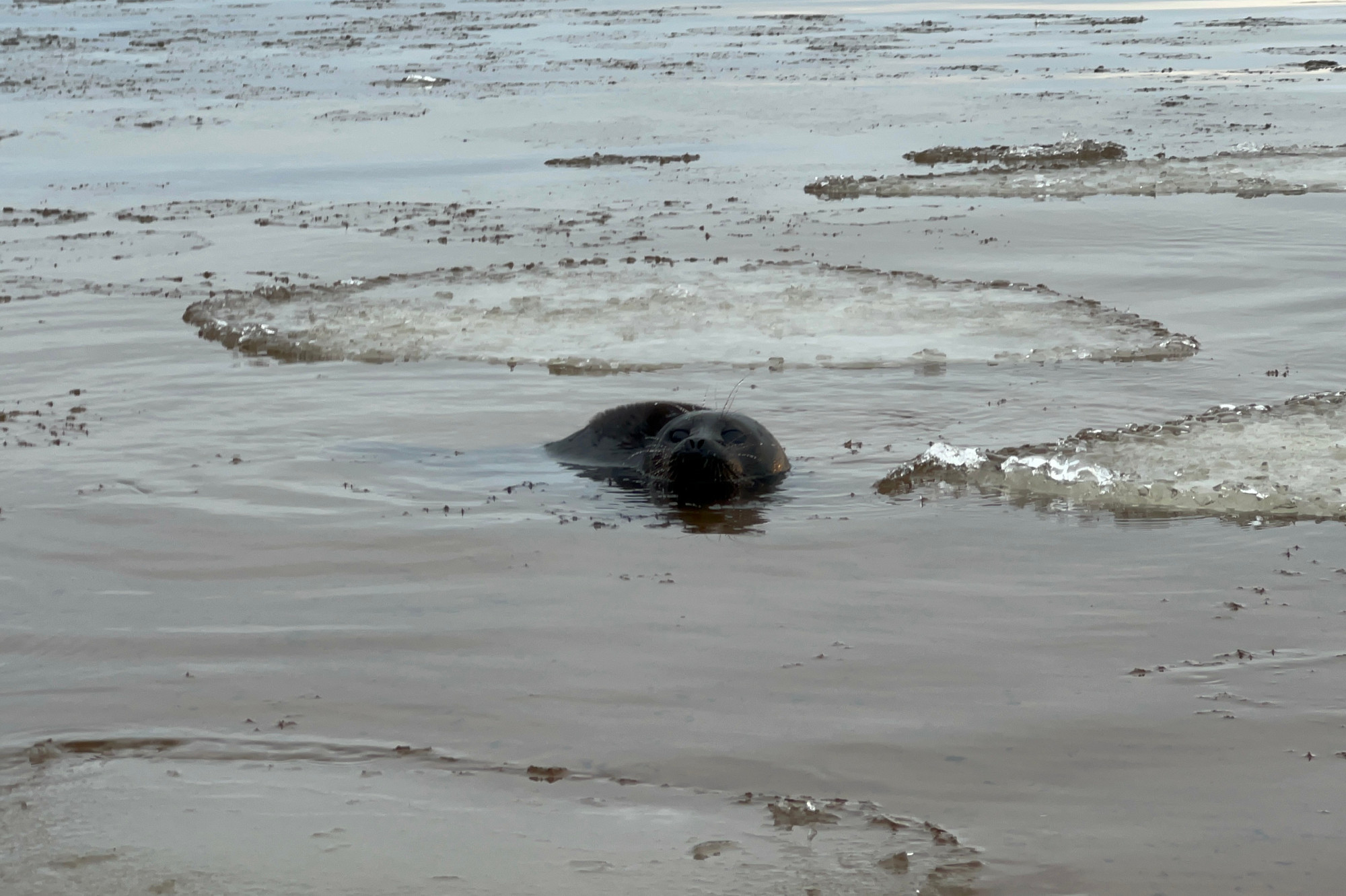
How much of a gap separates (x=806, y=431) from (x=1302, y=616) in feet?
11.6

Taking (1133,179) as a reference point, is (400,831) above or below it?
below

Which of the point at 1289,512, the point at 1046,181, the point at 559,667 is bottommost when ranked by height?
the point at 559,667

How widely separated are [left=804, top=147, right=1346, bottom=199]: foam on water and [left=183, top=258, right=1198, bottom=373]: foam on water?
14.7ft

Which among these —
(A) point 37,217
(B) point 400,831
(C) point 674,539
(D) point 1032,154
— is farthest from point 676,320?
(D) point 1032,154

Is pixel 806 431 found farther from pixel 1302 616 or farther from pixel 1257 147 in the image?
pixel 1257 147

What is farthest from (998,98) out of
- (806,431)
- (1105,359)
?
(806,431)

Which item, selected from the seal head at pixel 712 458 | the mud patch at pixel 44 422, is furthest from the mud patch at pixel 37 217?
the seal head at pixel 712 458

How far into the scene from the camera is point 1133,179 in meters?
16.8

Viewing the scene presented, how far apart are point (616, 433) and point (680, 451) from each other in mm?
833

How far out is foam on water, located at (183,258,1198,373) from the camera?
10195mm

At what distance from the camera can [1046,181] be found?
55.8 feet

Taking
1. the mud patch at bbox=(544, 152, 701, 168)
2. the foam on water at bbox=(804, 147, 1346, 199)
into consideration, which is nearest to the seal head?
the foam on water at bbox=(804, 147, 1346, 199)

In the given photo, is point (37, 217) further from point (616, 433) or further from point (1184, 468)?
point (1184, 468)

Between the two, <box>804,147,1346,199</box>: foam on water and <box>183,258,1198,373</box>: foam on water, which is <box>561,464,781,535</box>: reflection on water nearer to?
<box>183,258,1198,373</box>: foam on water
